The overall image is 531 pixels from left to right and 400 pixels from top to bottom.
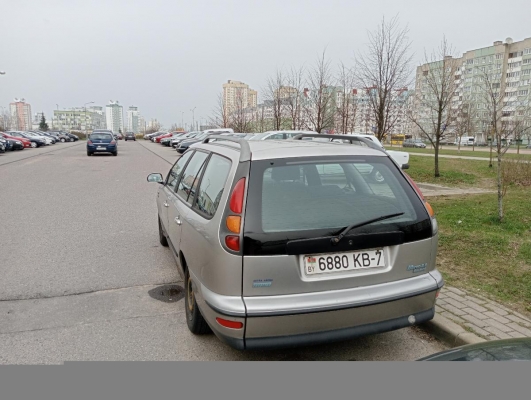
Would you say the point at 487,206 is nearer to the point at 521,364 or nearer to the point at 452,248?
the point at 452,248

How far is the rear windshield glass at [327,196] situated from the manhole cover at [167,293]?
1.98 metres

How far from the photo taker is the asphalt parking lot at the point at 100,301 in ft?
9.93

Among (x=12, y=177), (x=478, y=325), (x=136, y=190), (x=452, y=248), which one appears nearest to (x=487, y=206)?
(x=452, y=248)

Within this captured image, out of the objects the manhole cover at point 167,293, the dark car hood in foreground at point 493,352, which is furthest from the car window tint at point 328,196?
the manhole cover at point 167,293

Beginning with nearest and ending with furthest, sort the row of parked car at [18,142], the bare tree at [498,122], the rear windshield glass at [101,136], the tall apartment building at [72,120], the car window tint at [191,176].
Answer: the car window tint at [191,176]
the bare tree at [498,122]
the rear windshield glass at [101,136]
the row of parked car at [18,142]
the tall apartment building at [72,120]

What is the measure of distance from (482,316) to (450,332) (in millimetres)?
508

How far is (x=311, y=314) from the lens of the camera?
245cm

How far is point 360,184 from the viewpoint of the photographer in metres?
3.01

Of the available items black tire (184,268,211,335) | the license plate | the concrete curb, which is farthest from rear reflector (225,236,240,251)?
the concrete curb

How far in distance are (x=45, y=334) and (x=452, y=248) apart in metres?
4.95

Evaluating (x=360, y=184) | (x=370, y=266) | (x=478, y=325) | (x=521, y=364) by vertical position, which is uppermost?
(x=360, y=184)

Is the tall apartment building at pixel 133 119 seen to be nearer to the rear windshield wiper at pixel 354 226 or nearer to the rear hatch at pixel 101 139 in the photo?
the rear hatch at pixel 101 139

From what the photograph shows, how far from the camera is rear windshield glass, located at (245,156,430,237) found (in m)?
2.54

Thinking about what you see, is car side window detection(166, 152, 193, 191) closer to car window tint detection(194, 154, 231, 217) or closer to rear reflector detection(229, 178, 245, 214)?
car window tint detection(194, 154, 231, 217)
